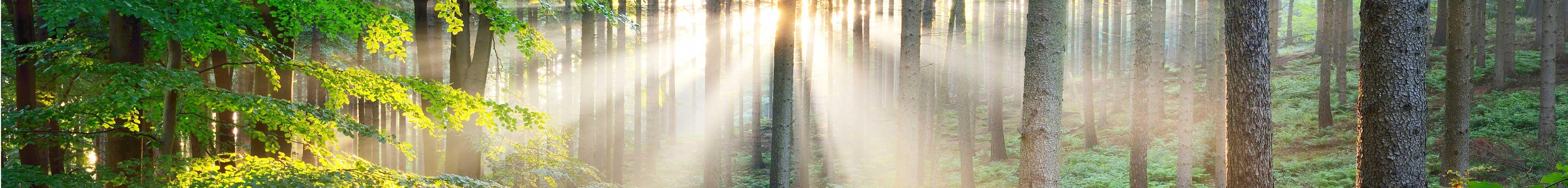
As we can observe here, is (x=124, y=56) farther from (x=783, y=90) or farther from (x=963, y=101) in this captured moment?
(x=963, y=101)

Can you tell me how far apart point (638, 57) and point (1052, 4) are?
56.4 ft

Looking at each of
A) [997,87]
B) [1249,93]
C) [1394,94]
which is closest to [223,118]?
[1249,93]

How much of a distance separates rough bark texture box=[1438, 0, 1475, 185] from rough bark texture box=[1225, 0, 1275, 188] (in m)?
4.60

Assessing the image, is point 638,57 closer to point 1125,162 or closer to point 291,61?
point 1125,162

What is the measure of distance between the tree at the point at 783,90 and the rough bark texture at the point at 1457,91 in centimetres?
764

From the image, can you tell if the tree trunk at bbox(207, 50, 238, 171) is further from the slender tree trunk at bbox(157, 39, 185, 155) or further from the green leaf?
the green leaf

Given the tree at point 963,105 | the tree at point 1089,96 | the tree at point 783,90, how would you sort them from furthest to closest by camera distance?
1. the tree at point 1089,96
2. the tree at point 963,105
3. the tree at point 783,90

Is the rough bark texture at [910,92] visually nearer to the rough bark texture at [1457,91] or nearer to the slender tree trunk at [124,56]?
the rough bark texture at [1457,91]

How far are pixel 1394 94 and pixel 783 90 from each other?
6.40 meters

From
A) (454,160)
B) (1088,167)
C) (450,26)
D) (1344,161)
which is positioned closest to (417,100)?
(454,160)

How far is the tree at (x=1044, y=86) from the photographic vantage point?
25.3 feet

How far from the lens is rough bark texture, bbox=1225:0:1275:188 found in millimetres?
6578

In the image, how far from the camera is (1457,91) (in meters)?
9.82

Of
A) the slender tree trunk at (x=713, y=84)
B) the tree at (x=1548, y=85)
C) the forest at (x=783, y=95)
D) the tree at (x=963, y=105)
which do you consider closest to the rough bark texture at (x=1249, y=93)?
the forest at (x=783, y=95)
